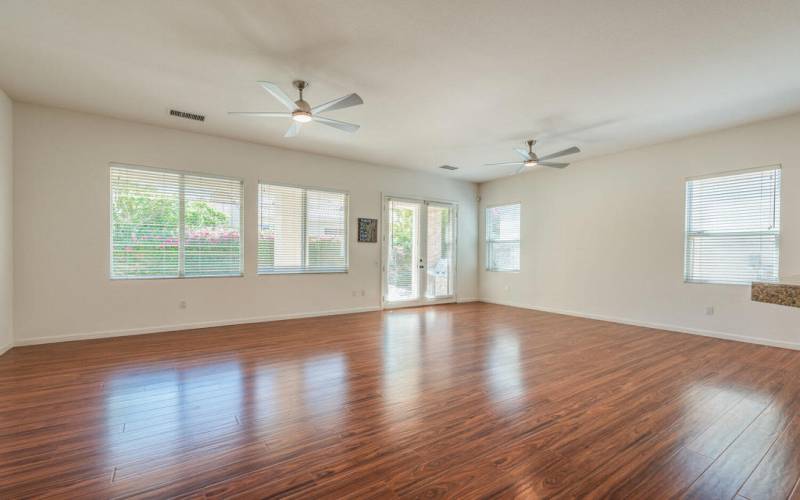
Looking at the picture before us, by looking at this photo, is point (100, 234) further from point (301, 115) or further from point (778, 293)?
point (778, 293)

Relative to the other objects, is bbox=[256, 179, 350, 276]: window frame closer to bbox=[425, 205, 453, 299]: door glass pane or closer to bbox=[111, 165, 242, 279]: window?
bbox=[111, 165, 242, 279]: window

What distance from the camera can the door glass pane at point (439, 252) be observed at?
793 cm

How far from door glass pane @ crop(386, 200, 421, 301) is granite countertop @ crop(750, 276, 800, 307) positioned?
558 cm

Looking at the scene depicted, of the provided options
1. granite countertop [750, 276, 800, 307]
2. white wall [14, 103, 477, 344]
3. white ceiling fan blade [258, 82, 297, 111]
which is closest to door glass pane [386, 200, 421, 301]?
white wall [14, 103, 477, 344]

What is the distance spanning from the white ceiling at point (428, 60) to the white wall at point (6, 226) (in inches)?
16.5

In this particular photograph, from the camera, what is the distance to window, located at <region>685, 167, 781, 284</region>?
4613 mm

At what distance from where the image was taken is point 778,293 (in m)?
2.23

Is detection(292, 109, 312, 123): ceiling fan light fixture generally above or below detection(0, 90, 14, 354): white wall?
above

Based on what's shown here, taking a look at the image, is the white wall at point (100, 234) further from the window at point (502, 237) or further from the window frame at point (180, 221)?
the window at point (502, 237)

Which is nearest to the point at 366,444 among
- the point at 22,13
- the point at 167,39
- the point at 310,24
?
the point at 310,24

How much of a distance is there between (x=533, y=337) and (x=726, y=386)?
81.1 inches

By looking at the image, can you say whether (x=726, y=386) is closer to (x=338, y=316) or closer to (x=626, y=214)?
(x=626, y=214)

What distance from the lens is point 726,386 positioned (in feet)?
10.2

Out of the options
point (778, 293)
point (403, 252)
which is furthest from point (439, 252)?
point (778, 293)
